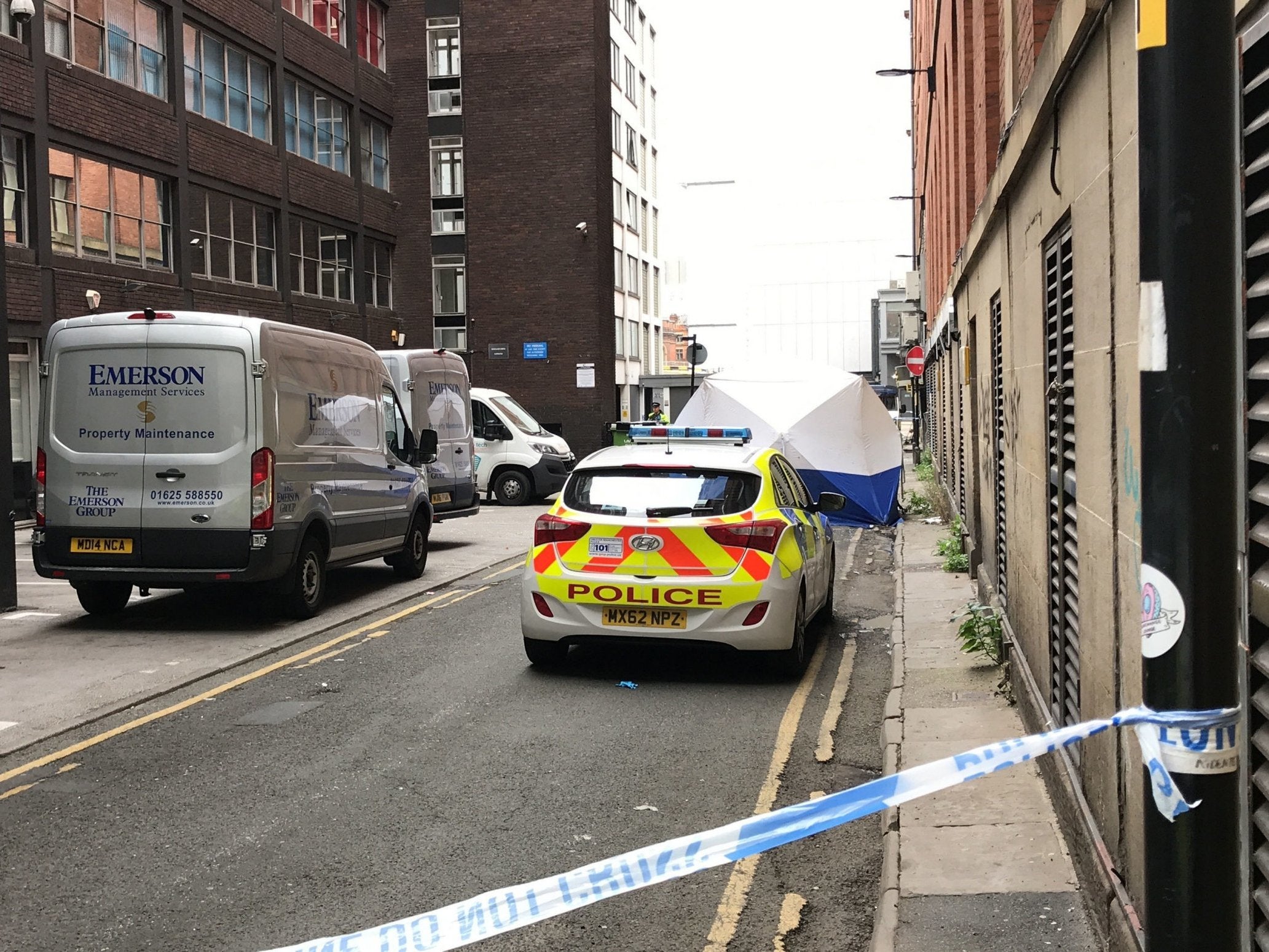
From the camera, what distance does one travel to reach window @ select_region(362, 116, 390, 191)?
121 feet

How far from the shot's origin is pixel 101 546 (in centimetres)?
1100

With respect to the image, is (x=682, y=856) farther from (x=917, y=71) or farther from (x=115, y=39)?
(x=115, y=39)

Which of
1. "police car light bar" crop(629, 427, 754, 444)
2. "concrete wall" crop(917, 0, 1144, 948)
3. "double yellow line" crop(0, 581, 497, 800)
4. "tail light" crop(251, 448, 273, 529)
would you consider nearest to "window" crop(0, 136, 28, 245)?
"double yellow line" crop(0, 581, 497, 800)

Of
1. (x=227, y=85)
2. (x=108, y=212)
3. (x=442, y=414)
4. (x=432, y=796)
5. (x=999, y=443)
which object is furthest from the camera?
(x=227, y=85)

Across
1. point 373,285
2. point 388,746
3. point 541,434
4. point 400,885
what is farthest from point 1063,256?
point 373,285

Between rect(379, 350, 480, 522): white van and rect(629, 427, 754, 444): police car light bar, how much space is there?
8279 millimetres

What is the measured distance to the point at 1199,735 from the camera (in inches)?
75.8

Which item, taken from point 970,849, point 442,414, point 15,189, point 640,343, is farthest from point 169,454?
point 640,343

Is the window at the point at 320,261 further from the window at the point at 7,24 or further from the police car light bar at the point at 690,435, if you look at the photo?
the police car light bar at the point at 690,435

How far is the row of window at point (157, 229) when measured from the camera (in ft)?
75.7

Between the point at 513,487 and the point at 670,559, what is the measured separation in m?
19.1

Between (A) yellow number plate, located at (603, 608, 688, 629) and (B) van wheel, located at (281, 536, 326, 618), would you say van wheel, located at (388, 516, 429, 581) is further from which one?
(A) yellow number plate, located at (603, 608, 688, 629)

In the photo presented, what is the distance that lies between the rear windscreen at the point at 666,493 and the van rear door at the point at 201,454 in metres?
3.24

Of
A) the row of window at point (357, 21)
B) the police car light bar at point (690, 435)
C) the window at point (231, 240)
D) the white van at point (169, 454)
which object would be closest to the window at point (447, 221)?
the row of window at point (357, 21)
